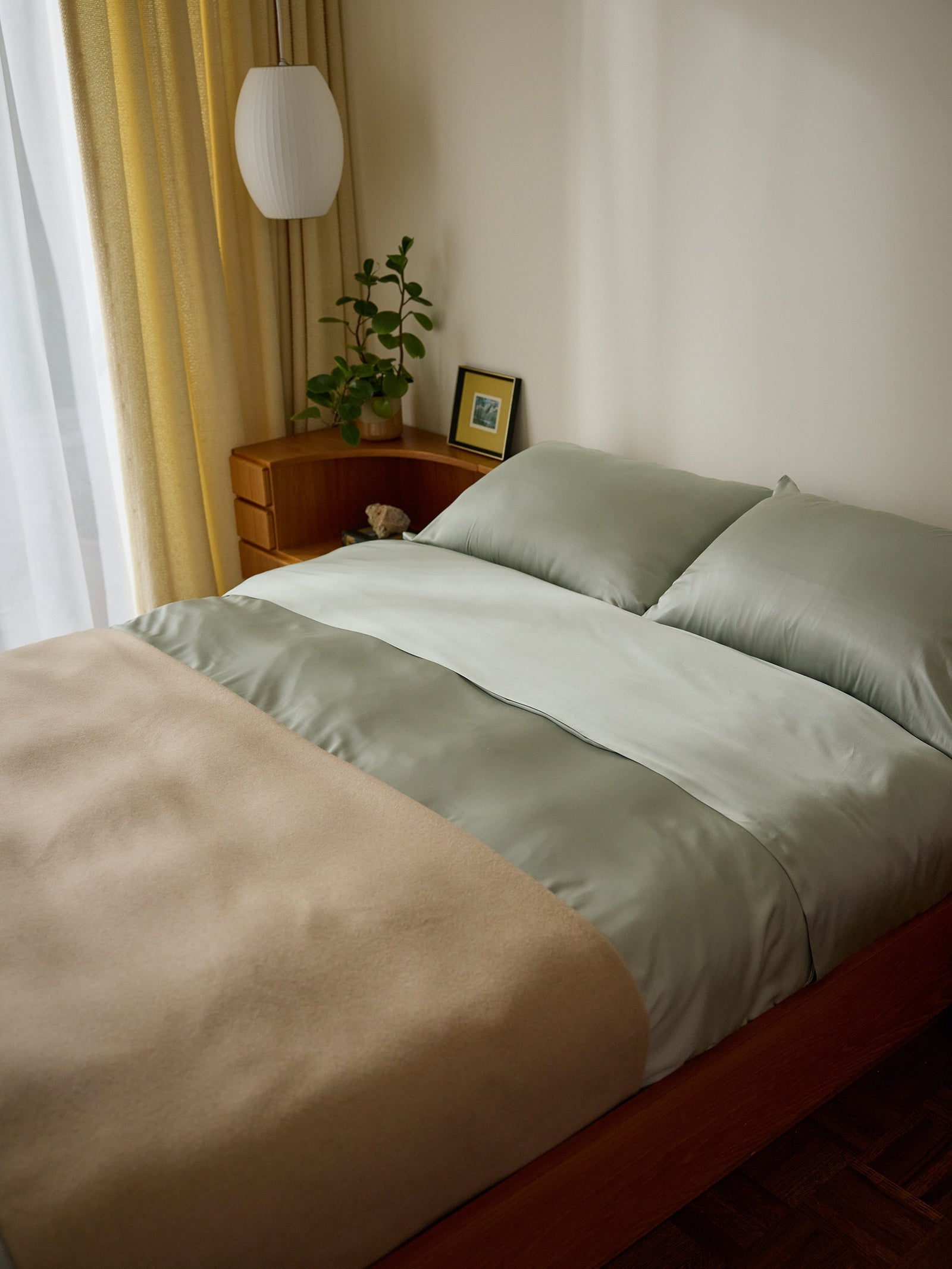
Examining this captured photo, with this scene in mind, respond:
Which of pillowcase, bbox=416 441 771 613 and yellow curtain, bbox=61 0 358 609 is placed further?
yellow curtain, bbox=61 0 358 609

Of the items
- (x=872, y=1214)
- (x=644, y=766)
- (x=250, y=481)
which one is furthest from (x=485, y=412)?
(x=872, y=1214)

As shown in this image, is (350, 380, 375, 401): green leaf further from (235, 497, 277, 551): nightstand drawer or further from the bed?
the bed

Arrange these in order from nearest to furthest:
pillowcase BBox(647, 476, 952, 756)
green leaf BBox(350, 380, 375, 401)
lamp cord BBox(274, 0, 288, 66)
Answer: pillowcase BBox(647, 476, 952, 756) < lamp cord BBox(274, 0, 288, 66) < green leaf BBox(350, 380, 375, 401)

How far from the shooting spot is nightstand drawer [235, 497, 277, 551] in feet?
10.6

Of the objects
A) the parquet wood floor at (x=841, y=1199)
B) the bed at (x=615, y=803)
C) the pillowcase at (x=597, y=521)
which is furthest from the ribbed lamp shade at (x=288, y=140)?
the parquet wood floor at (x=841, y=1199)

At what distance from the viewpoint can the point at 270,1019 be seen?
46.8 inches

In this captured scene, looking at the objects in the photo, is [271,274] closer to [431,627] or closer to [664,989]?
[431,627]

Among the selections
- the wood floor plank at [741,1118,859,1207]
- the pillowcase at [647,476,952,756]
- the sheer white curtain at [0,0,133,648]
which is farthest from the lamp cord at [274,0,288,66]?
the wood floor plank at [741,1118,859,1207]

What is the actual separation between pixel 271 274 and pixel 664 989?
2.61 meters

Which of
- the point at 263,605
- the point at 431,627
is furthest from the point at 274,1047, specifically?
the point at 263,605

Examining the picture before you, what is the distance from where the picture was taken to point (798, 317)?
238cm

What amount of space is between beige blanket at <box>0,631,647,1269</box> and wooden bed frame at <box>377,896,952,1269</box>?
55 millimetres

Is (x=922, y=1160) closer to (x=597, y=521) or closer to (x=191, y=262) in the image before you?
(x=597, y=521)

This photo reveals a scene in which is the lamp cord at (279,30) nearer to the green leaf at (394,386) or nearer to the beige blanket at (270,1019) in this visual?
the green leaf at (394,386)
